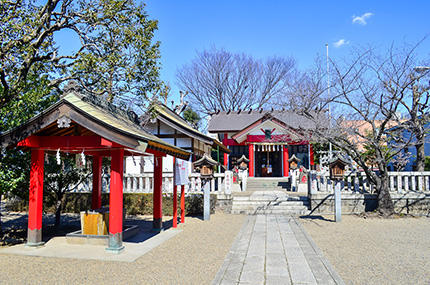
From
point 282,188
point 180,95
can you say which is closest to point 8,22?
point 282,188

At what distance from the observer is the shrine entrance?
28.0 metres

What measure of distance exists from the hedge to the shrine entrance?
15458mm

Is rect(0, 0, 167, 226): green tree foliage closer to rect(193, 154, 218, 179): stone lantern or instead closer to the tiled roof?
rect(193, 154, 218, 179): stone lantern

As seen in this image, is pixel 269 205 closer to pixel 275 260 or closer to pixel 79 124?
pixel 275 260

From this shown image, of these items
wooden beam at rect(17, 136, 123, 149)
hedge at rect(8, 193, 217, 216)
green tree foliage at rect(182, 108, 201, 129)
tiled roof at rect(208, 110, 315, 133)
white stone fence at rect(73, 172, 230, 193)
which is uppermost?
green tree foliage at rect(182, 108, 201, 129)

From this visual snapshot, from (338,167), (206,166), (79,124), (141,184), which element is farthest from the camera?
(141,184)

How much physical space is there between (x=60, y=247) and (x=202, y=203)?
21.4ft

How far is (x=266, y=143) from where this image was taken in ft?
85.7

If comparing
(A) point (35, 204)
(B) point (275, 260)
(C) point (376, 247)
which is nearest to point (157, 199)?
(A) point (35, 204)

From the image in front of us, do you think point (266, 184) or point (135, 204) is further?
point (266, 184)

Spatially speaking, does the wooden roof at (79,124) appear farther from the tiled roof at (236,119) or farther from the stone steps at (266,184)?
the tiled roof at (236,119)

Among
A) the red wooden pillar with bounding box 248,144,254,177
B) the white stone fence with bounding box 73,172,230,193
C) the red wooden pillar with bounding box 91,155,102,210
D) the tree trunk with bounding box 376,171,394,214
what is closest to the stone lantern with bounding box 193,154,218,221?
the white stone fence with bounding box 73,172,230,193

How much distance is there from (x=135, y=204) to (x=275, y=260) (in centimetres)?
832

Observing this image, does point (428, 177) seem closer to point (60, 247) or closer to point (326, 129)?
point (326, 129)
